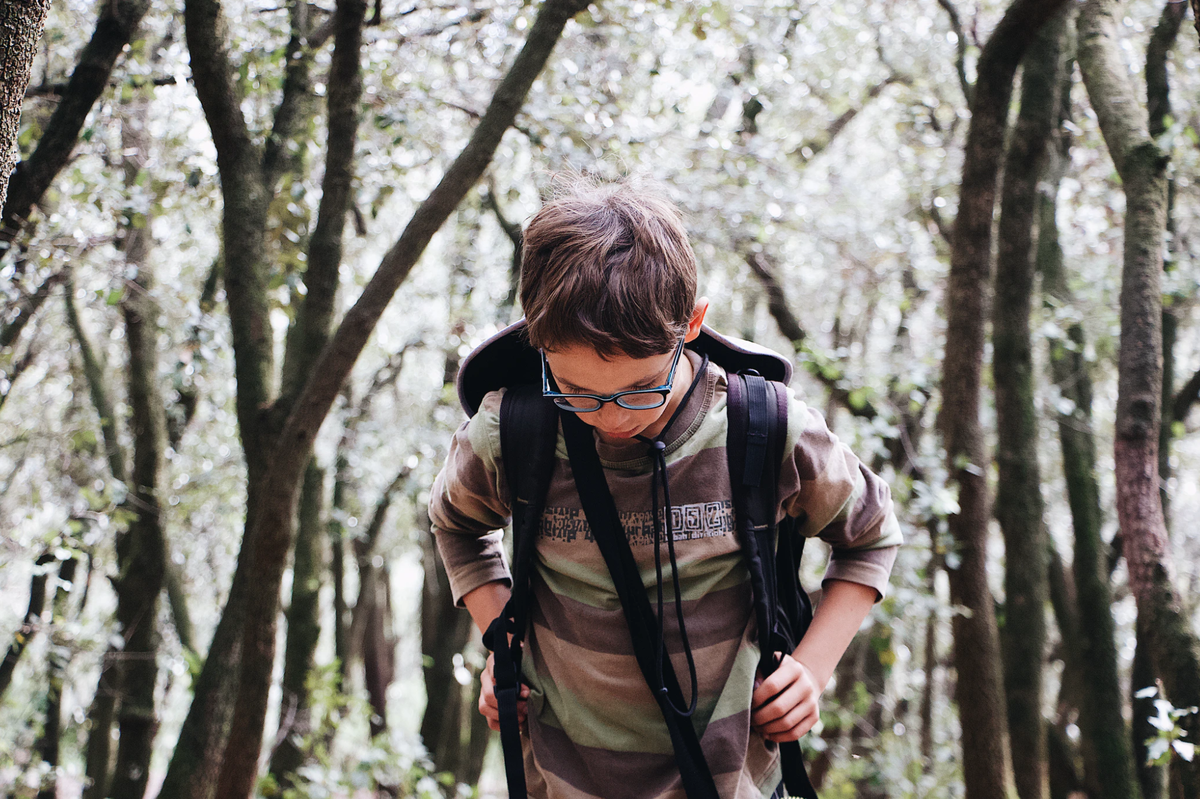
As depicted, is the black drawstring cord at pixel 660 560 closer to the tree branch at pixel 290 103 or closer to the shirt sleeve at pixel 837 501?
the shirt sleeve at pixel 837 501

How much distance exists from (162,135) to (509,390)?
15.5ft

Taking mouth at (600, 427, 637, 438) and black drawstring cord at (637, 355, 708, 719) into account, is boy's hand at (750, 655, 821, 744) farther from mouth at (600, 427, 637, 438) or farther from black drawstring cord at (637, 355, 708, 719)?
mouth at (600, 427, 637, 438)

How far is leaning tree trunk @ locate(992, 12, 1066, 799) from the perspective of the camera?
3.35 meters

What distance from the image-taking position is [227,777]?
8.76 feet

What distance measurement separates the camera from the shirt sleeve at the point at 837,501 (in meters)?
1.51

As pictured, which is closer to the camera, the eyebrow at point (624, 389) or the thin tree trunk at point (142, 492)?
the eyebrow at point (624, 389)

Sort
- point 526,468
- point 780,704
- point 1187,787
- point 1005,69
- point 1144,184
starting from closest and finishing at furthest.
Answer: point 780,704 < point 526,468 < point 1187,787 < point 1144,184 < point 1005,69

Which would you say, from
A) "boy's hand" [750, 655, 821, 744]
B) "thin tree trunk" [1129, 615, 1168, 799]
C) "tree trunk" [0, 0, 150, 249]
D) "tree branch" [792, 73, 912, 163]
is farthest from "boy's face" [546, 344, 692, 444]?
"tree branch" [792, 73, 912, 163]

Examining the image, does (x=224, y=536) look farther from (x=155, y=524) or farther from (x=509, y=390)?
(x=509, y=390)

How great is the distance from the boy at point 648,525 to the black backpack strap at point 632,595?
3 cm

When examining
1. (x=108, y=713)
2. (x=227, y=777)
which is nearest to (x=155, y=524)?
(x=108, y=713)

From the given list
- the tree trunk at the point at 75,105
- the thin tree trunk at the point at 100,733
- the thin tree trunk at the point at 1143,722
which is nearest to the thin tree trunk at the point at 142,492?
the thin tree trunk at the point at 100,733

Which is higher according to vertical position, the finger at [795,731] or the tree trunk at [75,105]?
the tree trunk at [75,105]

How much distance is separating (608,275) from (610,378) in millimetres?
166
